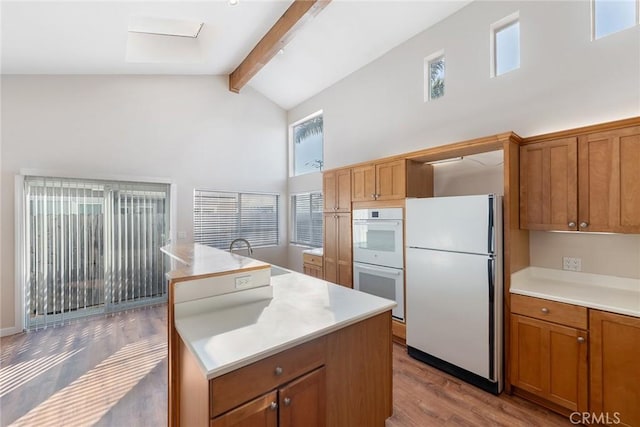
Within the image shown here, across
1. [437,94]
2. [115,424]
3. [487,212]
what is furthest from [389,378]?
[437,94]

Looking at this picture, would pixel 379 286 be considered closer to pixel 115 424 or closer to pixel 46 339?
pixel 115 424

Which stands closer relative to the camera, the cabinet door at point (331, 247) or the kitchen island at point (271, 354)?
the kitchen island at point (271, 354)

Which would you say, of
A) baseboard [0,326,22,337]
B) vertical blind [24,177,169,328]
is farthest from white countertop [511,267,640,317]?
baseboard [0,326,22,337]

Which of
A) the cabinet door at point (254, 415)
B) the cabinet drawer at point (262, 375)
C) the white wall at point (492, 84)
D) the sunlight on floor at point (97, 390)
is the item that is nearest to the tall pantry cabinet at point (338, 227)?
the white wall at point (492, 84)

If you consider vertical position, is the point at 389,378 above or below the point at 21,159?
below

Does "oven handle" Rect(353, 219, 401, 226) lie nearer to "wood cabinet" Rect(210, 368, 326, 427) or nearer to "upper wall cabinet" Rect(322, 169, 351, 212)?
"upper wall cabinet" Rect(322, 169, 351, 212)

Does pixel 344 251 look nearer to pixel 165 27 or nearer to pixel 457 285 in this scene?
pixel 457 285

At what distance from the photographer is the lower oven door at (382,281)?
2938mm

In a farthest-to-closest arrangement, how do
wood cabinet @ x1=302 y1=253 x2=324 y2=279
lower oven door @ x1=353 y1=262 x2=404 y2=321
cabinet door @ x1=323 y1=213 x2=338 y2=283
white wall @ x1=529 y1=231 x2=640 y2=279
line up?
wood cabinet @ x1=302 y1=253 x2=324 y2=279
cabinet door @ x1=323 y1=213 x2=338 y2=283
lower oven door @ x1=353 y1=262 x2=404 y2=321
white wall @ x1=529 y1=231 x2=640 y2=279

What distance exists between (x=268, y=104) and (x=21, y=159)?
3.72 meters

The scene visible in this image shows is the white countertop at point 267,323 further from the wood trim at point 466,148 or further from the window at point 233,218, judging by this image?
the window at point 233,218

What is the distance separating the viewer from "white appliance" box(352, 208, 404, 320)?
9.69ft

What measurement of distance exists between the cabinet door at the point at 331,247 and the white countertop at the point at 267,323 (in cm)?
184

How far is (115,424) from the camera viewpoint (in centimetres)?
187
